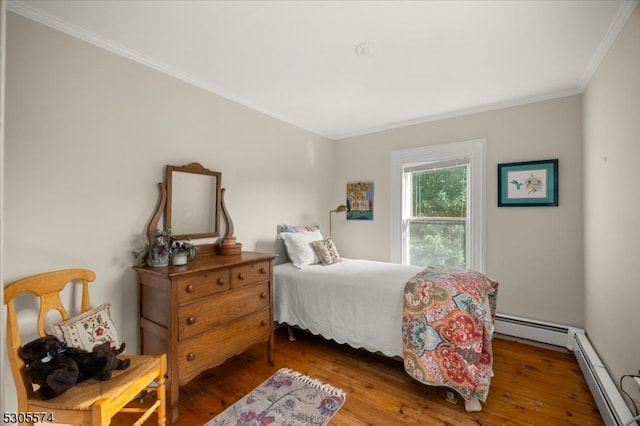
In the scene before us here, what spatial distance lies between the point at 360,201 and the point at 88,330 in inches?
123

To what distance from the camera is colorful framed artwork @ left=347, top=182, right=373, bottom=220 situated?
12.8 ft

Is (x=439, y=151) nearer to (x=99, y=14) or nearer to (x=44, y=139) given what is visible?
(x=99, y=14)

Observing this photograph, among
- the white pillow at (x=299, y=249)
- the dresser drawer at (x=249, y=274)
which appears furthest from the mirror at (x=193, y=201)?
the white pillow at (x=299, y=249)

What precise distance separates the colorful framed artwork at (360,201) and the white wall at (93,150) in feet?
5.93

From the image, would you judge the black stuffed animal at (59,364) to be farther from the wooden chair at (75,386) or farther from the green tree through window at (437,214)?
the green tree through window at (437,214)

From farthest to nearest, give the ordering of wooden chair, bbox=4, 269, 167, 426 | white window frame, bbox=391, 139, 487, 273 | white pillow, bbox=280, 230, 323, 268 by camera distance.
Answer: white window frame, bbox=391, 139, 487, 273
white pillow, bbox=280, 230, 323, 268
wooden chair, bbox=4, 269, 167, 426

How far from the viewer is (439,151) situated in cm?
340

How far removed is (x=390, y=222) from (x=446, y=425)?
2.33 m

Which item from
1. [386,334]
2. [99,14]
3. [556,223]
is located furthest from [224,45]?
[556,223]

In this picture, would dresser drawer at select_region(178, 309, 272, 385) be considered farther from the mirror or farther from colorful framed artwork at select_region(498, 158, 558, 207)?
colorful framed artwork at select_region(498, 158, 558, 207)

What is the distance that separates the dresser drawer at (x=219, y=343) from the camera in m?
1.79

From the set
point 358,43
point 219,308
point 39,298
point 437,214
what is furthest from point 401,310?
point 39,298

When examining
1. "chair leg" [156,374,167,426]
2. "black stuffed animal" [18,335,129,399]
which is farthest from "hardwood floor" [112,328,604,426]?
"black stuffed animal" [18,335,129,399]

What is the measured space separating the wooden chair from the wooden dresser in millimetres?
187
